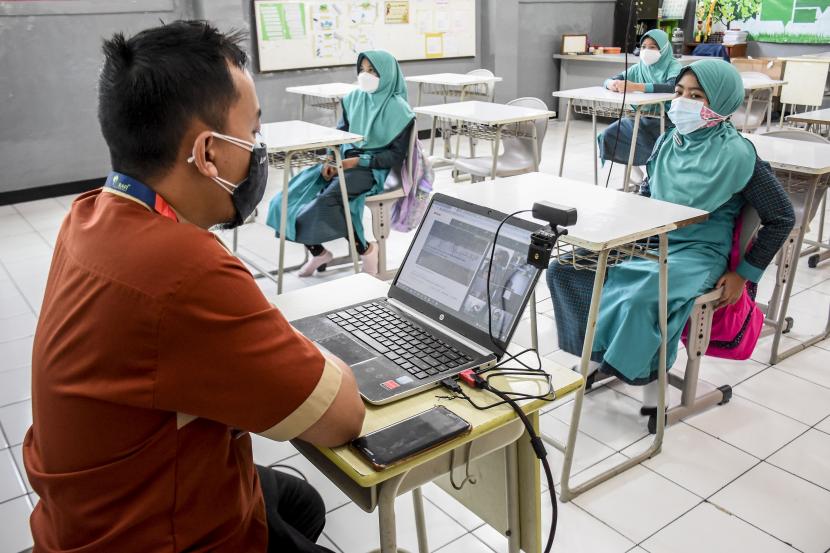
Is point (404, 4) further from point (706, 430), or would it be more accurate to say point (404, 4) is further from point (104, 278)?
point (104, 278)

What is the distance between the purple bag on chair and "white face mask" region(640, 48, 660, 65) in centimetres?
241

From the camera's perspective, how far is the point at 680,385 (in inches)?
93.7

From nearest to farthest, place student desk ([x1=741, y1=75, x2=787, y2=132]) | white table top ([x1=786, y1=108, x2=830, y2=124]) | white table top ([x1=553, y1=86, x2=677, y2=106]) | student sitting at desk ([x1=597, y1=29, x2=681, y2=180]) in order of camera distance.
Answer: white table top ([x1=786, y1=108, x2=830, y2=124]) → white table top ([x1=553, y1=86, x2=677, y2=106]) → student sitting at desk ([x1=597, y1=29, x2=681, y2=180]) → student desk ([x1=741, y1=75, x2=787, y2=132])

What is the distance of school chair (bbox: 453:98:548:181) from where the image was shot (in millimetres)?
4027

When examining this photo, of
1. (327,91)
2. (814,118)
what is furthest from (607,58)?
(814,118)

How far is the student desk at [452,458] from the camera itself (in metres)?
1.00

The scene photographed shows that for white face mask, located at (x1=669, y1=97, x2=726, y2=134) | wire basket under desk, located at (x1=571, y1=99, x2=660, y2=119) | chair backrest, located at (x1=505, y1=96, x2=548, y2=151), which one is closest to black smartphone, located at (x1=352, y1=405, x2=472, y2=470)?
white face mask, located at (x1=669, y1=97, x2=726, y2=134)

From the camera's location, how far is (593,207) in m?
1.93

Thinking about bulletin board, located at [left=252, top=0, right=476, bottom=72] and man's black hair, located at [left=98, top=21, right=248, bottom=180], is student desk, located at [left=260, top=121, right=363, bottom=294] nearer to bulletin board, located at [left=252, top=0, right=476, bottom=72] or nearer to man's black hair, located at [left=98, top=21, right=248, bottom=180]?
man's black hair, located at [left=98, top=21, right=248, bottom=180]

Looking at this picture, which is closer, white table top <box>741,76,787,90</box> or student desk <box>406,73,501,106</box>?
white table top <box>741,76,787,90</box>

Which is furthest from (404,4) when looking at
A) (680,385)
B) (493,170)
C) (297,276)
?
(680,385)

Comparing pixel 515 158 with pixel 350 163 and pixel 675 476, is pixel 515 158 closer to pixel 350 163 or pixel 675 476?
pixel 350 163

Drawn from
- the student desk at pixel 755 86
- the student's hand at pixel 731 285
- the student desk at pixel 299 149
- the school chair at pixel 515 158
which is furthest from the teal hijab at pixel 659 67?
the student's hand at pixel 731 285

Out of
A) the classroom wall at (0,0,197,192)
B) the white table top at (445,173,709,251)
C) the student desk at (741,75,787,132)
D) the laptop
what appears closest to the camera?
the laptop
